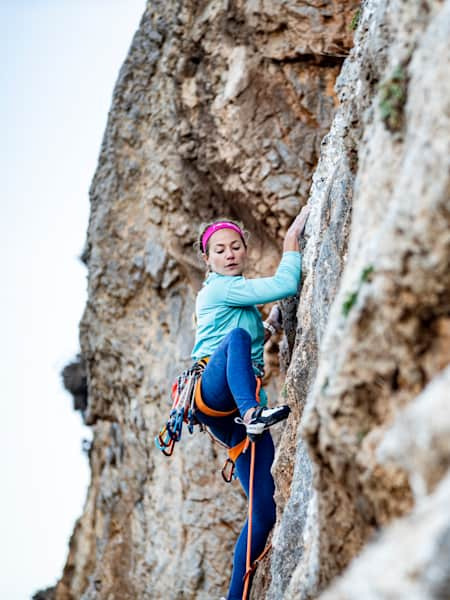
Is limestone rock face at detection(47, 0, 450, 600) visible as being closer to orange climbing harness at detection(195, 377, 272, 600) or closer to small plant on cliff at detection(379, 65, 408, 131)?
small plant on cliff at detection(379, 65, 408, 131)

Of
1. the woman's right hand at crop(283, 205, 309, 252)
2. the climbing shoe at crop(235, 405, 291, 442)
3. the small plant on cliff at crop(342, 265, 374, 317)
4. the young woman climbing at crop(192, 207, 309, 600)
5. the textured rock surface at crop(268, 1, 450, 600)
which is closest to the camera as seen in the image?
the textured rock surface at crop(268, 1, 450, 600)

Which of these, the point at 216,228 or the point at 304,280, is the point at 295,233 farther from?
the point at 216,228

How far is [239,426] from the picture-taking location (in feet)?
16.5

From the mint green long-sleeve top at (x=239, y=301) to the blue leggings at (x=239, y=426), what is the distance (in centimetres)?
36

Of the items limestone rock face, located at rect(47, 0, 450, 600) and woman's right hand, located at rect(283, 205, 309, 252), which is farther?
woman's right hand, located at rect(283, 205, 309, 252)

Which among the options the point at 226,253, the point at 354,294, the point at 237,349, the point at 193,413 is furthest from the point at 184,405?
the point at 354,294

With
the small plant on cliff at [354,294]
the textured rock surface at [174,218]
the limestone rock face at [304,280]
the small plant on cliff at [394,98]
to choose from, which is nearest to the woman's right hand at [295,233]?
the limestone rock face at [304,280]

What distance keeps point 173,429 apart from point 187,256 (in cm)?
458

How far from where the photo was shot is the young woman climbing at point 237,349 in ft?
15.2

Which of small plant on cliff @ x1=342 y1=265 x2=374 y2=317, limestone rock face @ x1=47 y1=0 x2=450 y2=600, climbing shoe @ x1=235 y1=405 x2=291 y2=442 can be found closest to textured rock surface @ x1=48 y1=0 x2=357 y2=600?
limestone rock face @ x1=47 y1=0 x2=450 y2=600

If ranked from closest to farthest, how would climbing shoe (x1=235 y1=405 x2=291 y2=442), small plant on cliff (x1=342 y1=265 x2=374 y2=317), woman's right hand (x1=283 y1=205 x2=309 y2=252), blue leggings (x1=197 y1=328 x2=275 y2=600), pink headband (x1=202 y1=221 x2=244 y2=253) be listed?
small plant on cliff (x1=342 y1=265 x2=374 y2=317), climbing shoe (x1=235 y1=405 x2=291 y2=442), blue leggings (x1=197 y1=328 x2=275 y2=600), woman's right hand (x1=283 y1=205 x2=309 y2=252), pink headband (x1=202 y1=221 x2=244 y2=253)

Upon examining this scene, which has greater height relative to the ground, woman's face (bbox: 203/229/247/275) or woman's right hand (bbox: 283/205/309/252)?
woman's right hand (bbox: 283/205/309/252)

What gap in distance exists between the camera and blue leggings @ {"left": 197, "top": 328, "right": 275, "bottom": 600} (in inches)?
178

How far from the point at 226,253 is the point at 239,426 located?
1195 mm
